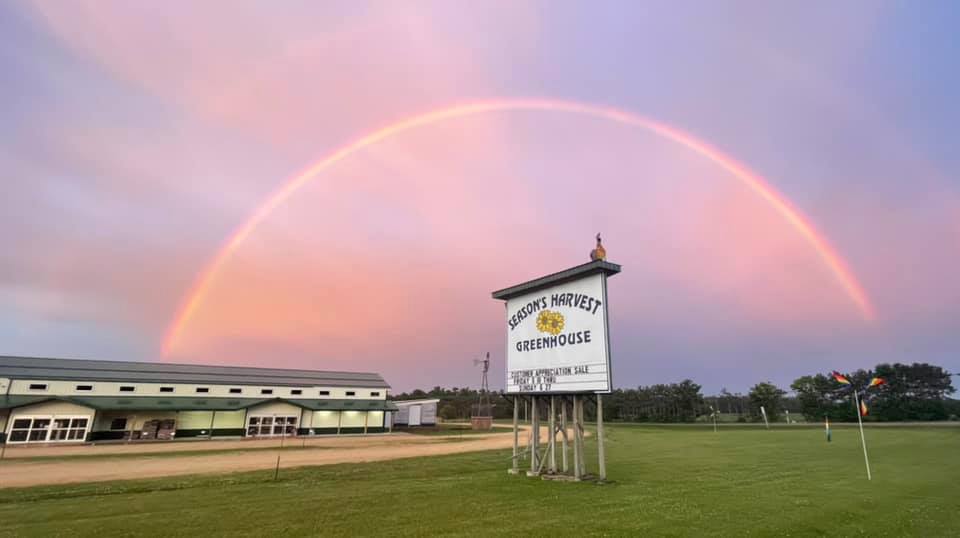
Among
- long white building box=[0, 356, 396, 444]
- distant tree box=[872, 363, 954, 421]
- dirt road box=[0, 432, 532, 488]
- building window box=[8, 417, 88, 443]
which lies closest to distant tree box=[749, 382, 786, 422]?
distant tree box=[872, 363, 954, 421]

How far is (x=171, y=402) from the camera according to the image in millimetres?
49312

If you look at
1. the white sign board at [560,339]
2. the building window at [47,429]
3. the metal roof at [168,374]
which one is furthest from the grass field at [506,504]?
the metal roof at [168,374]

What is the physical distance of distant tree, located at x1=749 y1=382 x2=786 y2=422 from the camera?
98562mm

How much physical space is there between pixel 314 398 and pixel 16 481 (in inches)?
1510

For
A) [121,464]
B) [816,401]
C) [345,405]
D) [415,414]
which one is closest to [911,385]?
[816,401]

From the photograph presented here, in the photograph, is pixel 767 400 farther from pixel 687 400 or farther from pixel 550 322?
pixel 550 322

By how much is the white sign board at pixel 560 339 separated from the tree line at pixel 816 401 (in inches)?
2820

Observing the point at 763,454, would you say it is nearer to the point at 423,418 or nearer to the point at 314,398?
the point at 314,398

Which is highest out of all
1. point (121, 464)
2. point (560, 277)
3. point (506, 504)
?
point (560, 277)

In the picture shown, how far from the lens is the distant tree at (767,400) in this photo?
9856cm

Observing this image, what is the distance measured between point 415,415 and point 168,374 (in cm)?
3935

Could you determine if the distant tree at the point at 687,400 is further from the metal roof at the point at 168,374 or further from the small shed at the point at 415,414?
the metal roof at the point at 168,374

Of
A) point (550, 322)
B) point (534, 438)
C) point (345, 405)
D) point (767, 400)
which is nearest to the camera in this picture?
point (550, 322)

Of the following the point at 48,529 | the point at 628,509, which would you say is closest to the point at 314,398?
the point at 48,529
